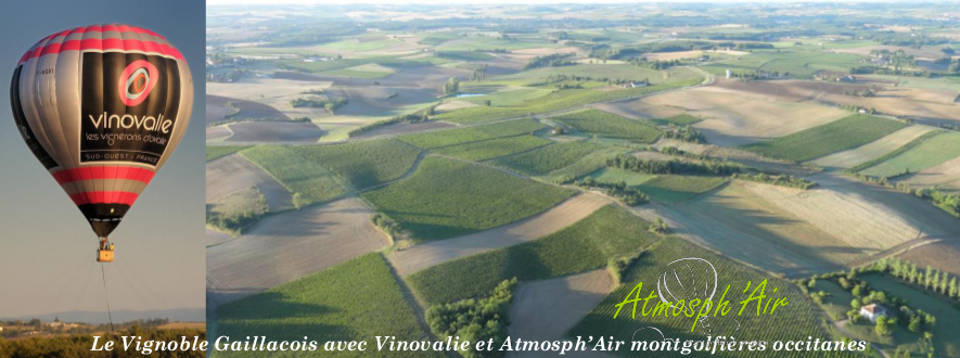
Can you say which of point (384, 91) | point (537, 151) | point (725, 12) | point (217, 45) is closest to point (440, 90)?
point (384, 91)

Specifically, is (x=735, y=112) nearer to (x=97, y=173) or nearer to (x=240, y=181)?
(x=240, y=181)

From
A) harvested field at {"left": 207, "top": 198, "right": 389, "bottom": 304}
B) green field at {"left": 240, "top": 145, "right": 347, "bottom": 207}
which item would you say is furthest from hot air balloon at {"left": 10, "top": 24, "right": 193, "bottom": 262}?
green field at {"left": 240, "top": 145, "right": 347, "bottom": 207}

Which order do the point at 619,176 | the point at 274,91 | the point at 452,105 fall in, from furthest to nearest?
the point at 274,91 < the point at 452,105 < the point at 619,176

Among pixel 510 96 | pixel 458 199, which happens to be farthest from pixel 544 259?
pixel 510 96

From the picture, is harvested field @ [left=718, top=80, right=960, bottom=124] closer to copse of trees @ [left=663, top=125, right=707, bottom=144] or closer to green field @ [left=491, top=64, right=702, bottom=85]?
green field @ [left=491, top=64, right=702, bottom=85]

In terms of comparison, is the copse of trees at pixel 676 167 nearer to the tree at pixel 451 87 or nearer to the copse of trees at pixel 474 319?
the copse of trees at pixel 474 319

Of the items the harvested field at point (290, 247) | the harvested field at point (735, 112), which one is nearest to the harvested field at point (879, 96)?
the harvested field at point (735, 112)

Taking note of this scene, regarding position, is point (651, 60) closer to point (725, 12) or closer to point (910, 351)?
point (910, 351)
